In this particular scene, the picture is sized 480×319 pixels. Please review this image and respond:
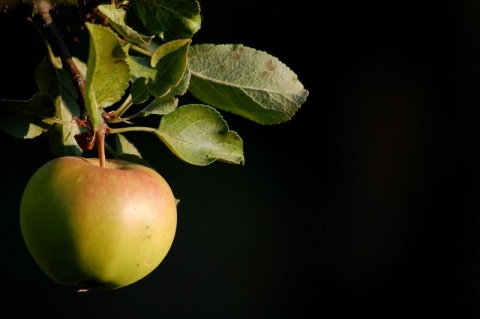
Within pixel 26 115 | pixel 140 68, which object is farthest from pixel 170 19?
pixel 26 115

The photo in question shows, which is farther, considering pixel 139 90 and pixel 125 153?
pixel 125 153

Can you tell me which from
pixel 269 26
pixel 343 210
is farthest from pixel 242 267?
pixel 269 26

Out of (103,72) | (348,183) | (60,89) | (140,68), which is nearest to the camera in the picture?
(103,72)

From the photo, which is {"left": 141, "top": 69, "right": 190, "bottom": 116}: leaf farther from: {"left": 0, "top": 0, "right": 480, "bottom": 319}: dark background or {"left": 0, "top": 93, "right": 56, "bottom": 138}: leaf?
{"left": 0, "top": 0, "right": 480, "bottom": 319}: dark background

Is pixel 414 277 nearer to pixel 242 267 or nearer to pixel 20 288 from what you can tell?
pixel 242 267

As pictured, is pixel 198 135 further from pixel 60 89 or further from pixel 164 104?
pixel 60 89

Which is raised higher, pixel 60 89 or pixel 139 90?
pixel 139 90
